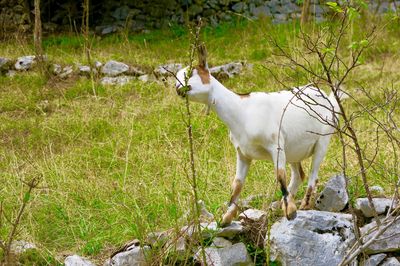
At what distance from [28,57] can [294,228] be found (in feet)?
24.3

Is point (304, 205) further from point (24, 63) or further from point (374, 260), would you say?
point (24, 63)

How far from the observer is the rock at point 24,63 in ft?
35.6

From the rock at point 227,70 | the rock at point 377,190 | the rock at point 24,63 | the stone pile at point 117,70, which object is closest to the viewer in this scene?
the rock at point 377,190

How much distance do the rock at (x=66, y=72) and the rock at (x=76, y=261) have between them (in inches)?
239

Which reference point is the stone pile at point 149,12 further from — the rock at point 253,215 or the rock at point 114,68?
the rock at point 253,215

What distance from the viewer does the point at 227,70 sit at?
34.6ft

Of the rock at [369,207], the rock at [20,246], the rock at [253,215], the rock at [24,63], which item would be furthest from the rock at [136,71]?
the rock at [369,207]

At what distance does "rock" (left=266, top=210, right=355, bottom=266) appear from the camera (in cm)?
451

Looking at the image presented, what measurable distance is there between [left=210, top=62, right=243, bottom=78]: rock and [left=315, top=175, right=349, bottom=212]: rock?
18.4 feet

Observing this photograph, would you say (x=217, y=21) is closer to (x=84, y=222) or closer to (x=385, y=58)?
(x=385, y=58)

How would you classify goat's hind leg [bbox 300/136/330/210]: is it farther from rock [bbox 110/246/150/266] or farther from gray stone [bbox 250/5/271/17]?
gray stone [bbox 250/5/271/17]

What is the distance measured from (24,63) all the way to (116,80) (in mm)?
1636

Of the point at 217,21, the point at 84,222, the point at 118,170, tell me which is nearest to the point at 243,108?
the point at 84,222

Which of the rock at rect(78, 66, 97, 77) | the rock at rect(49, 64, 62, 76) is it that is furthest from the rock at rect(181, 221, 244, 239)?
the rock at rect(49, 64, 62, 76)
